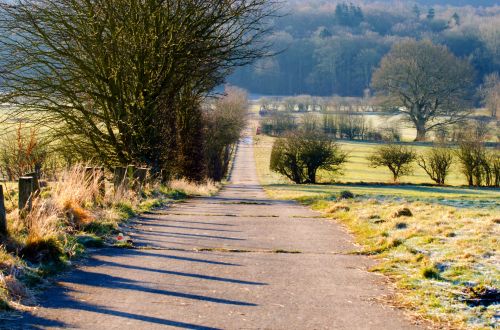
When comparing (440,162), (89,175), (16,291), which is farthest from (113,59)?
(440,162)

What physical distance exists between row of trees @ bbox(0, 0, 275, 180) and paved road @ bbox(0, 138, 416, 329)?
1038cm

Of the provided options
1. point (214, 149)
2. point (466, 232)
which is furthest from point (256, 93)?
point (466, 232)

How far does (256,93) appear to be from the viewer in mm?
181625

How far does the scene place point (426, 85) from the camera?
291ft

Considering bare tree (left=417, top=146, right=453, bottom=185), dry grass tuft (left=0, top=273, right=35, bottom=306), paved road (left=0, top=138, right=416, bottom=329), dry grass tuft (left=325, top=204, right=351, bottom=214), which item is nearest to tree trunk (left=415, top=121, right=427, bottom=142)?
bare tree (left=417, top=146, right=453, bottom=185)

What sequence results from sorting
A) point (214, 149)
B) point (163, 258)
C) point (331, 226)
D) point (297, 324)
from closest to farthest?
point (297, 324), point (163, 258), point (331, 226), point (214, 149)

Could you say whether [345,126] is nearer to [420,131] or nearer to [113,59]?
[420,131]

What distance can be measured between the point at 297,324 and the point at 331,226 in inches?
295

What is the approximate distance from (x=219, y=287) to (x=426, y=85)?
8673 cm

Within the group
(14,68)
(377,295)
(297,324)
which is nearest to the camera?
(297,324)

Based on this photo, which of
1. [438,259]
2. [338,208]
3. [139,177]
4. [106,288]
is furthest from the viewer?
[139,177]

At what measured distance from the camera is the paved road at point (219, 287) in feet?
18.4

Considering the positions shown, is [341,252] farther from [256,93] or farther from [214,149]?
[256,93]

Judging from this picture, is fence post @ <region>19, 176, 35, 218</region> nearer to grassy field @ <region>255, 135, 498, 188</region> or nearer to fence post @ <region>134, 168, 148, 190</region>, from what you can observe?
fence post @ <region>134, 168, 148, 190</region>
